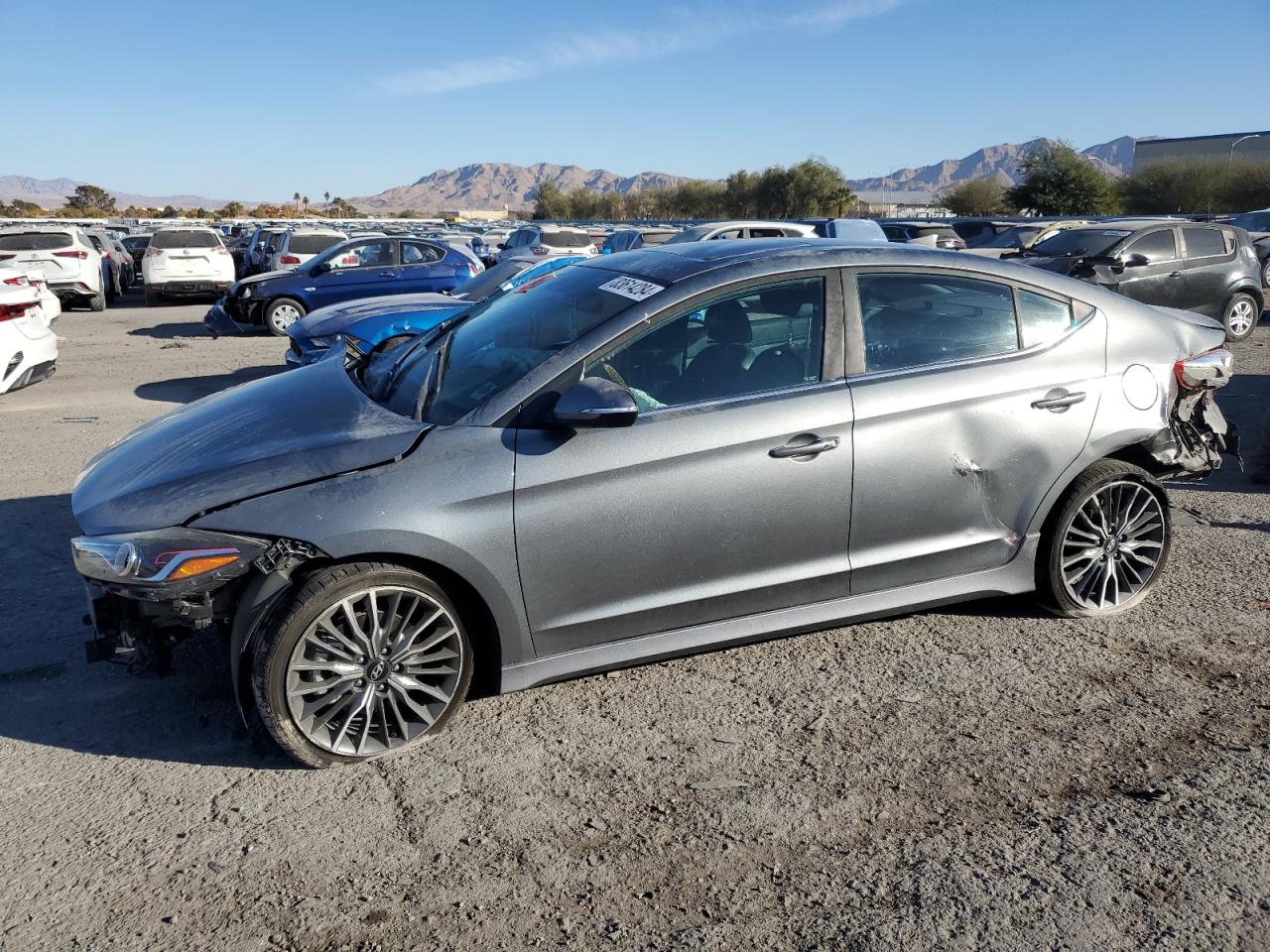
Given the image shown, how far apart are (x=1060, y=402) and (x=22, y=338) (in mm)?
9285

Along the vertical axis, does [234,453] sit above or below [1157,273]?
above

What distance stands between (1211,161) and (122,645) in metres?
63.1

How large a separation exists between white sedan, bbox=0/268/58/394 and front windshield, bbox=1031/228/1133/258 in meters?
12.8

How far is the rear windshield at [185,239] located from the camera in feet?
68.7

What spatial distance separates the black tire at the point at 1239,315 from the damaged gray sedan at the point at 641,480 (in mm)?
10532

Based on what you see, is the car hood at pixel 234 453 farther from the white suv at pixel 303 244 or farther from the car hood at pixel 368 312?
the white suv at pixel 303 244

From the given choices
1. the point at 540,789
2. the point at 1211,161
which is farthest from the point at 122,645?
the point at 1211,161

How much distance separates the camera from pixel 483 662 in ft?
12.3

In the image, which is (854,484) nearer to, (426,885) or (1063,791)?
(1063,791)

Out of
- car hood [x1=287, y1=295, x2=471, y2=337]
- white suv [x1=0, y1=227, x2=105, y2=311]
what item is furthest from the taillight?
white suv [x1=0, y1=227, x2=105, y2=311]

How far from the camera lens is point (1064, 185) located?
59125 mm

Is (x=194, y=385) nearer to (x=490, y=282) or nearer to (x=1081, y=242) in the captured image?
(x=490, y=282)

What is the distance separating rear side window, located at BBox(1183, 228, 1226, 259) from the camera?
1370 centimetres

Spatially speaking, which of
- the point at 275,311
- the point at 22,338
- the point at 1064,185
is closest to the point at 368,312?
the point at 22,338
